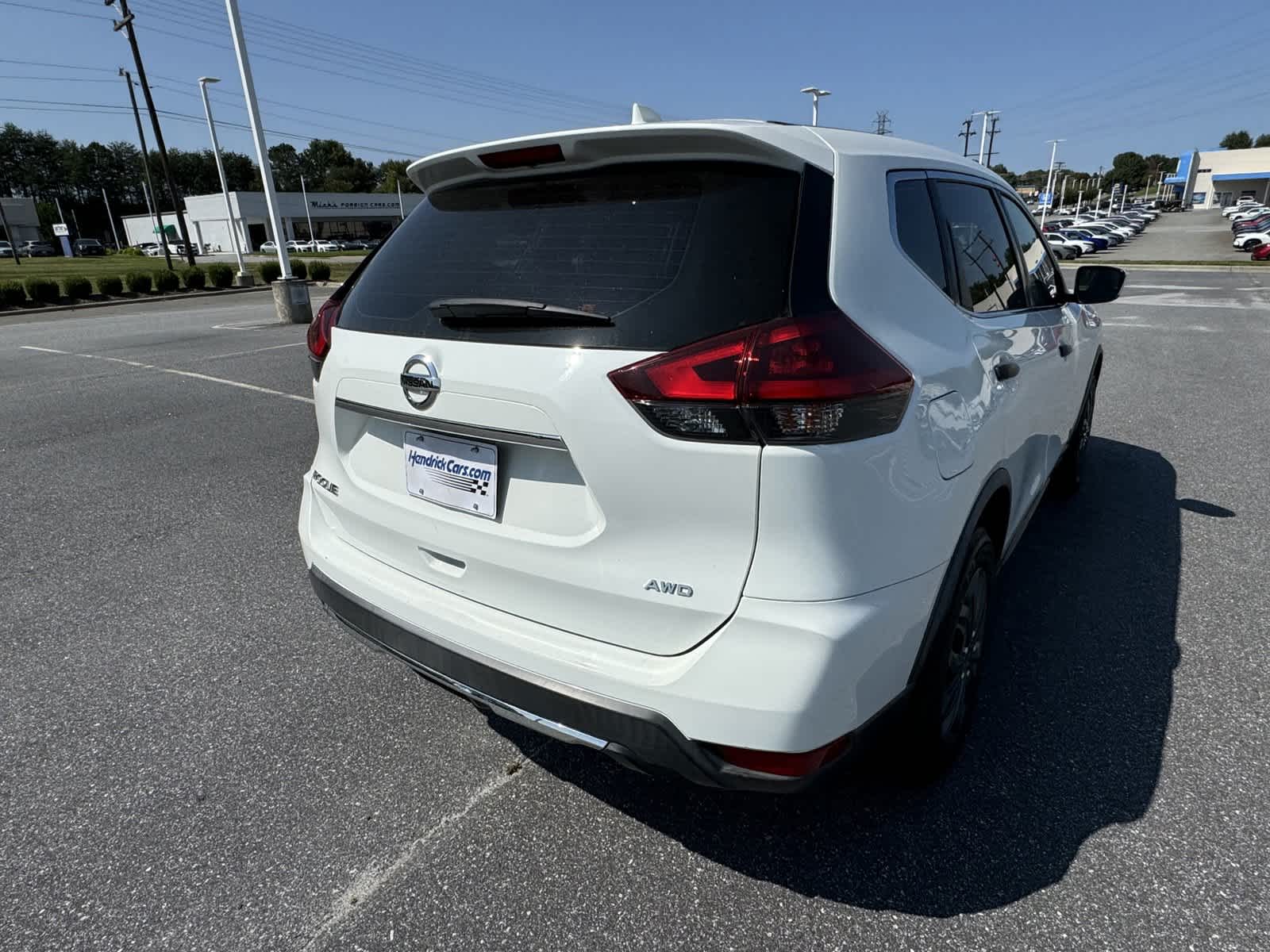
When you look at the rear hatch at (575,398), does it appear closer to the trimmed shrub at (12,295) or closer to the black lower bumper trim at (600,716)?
the black lower bumper trim at (600,716)

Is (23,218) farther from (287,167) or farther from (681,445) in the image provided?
(681,445)

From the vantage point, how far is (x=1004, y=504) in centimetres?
242

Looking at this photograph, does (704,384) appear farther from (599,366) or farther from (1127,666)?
(1127,666)

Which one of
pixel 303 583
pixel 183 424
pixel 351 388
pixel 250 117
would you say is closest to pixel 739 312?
pixel 351 388

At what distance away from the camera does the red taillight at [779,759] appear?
1577mm

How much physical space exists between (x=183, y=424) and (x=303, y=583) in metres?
4.11

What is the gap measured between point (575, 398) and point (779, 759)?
Answer: 2.89 feet

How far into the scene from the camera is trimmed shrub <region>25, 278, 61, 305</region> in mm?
21031

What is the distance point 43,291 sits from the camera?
21.4m

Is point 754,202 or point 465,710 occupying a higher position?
point 754,202

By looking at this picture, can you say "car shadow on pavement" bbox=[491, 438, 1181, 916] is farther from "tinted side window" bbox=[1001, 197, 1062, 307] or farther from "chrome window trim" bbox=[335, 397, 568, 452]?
"tinted side window" bbox=[1001, 197, 1062, 307]

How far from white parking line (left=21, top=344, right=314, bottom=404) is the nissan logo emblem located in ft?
20.6

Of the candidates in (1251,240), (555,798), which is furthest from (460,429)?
(1251,240)

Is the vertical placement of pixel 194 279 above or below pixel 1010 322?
below
